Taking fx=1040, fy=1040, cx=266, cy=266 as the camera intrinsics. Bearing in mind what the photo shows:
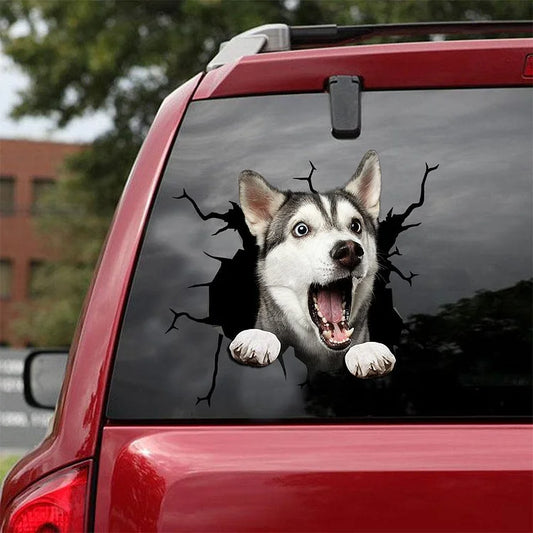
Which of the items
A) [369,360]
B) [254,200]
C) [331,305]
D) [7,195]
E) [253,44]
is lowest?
[369,360]

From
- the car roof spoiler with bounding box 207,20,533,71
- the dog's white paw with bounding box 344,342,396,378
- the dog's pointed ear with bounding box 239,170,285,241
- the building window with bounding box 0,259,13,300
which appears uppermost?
the car roof spoiler with bounding box 207,20,533,71

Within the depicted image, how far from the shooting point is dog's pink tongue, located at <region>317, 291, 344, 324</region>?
6.82 feet

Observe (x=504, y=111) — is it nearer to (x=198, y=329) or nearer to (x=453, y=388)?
(x=453, y=388)

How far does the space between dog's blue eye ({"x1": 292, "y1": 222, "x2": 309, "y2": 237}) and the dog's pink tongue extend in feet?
0.43

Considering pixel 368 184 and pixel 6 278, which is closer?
pixel 368 184

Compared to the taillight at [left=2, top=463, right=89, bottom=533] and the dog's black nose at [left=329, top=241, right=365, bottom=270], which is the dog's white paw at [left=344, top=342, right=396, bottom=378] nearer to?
the dog's black nose at [left=329, top=241, right=365, bottom=270]

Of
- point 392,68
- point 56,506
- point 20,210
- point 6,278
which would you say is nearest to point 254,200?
point 392,68

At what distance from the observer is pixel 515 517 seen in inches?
74.0

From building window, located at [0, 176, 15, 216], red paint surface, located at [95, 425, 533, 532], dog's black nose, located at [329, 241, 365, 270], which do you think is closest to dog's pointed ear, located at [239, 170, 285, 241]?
dog's black nose, located at [329, 241, 365, 270]

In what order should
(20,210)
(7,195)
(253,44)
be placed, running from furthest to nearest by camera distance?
(7,195) < (20,210) < (253,44)

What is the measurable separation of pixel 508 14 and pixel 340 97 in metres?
13.9

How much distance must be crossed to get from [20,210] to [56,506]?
51.2 m

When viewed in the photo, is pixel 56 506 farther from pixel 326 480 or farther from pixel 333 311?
pixel 333 311

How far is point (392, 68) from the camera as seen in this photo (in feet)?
7.09
